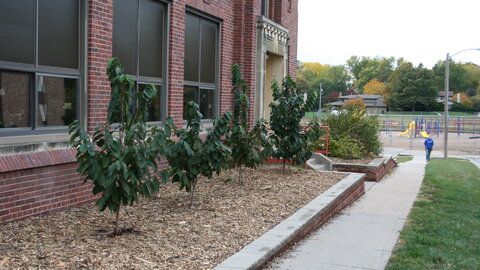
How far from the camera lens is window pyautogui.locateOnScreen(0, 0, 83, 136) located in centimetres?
643

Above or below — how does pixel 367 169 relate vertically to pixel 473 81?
below

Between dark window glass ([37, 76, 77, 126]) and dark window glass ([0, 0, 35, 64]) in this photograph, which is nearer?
dark window glass ([0, 0, 35, 64])

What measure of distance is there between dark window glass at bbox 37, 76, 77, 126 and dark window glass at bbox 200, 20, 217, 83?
183 inches

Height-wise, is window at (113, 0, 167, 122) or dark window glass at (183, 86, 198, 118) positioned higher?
window at (113, 0, 167, 122)

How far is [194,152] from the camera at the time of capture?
718 centimetres

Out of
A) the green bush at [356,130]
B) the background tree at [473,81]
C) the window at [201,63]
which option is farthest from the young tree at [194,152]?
the background tree at [473,81]

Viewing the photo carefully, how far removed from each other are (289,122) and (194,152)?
177 inches

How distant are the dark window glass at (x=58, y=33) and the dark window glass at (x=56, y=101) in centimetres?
25

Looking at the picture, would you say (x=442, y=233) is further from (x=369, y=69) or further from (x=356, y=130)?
(x=369, y=69)

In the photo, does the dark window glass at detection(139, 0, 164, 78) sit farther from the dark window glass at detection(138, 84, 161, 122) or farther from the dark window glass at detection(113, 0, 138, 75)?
the dark window glass at detection(138, 84, 161, 122)

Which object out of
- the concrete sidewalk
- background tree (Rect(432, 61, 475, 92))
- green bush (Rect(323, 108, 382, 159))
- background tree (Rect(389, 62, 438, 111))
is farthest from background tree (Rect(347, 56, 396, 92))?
the concrete sidewalk

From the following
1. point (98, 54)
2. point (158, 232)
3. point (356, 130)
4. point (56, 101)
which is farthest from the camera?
point (356, 130)

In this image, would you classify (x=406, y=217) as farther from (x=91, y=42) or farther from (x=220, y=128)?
(x=91, y=42)

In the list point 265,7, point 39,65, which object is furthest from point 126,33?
point 265,7
